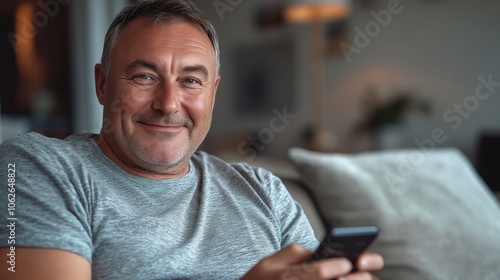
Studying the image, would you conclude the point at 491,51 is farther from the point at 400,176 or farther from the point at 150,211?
the point at 150,211

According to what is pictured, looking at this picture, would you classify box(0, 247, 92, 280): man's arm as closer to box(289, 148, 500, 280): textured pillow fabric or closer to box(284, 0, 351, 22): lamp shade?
box(289, 148, 500, 280): textured pillow fabric

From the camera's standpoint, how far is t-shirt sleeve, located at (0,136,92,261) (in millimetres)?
700

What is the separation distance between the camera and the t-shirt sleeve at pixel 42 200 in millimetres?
700

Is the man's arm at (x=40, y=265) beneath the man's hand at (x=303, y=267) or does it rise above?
beneath

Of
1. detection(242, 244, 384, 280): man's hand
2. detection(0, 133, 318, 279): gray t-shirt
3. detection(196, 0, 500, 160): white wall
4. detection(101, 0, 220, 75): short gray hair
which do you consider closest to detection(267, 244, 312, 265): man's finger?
detection(242, 244, 384, 280): man's hand

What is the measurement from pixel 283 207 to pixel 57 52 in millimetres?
3692

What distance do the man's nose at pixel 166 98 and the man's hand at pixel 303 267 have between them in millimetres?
265

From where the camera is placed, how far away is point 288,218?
0.92 m

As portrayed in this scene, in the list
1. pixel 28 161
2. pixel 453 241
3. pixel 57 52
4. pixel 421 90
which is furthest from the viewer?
pixel 57 52

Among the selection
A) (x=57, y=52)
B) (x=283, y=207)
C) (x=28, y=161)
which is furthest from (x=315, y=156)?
(x=57, y=52)

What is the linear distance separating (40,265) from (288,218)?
39cm

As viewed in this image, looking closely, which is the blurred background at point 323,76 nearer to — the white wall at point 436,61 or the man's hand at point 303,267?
the white wall at point 436,61

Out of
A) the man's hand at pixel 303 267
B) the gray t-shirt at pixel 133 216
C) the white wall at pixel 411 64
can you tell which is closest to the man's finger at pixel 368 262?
the man's hand at pixel 303 267

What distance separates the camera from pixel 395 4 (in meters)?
3.99
